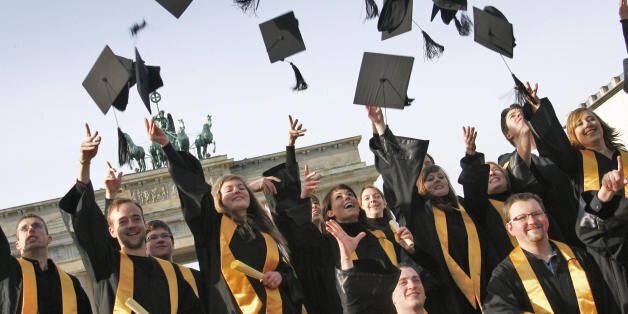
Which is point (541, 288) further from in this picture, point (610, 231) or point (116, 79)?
point (116, 79)

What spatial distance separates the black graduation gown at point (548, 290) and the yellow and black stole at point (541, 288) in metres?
0.02

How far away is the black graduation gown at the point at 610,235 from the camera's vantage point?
547cm

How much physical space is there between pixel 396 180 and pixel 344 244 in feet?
6.89

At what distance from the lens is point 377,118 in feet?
23.5

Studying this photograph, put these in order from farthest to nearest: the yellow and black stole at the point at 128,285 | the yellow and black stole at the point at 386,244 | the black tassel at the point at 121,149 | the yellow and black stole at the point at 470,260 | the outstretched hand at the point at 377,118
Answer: the outstretched hand at the point at 377,118 → the yellow and black stole at the point at 386,244 → the black tassel at the point at 121,149 → the yellow and black stole at the point at 470,260 → the yellow and black stole at the point at 128,285

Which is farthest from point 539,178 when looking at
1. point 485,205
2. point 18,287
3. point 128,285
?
point 18,287

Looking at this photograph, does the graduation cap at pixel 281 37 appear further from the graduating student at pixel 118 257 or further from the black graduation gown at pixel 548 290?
the black graduation gown at pixel 548 290

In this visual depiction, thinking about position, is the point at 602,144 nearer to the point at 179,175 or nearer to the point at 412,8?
the point at 412,8

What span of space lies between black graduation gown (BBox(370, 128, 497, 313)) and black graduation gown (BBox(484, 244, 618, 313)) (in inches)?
46.5

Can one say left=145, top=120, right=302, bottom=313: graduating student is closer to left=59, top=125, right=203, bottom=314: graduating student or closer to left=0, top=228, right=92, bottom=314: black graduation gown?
left=59, top=125, right=203, bottom=314: graduating student

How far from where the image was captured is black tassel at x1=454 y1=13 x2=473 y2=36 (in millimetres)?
7098

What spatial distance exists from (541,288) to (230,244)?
2208 millimetres

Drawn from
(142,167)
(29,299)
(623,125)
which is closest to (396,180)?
(29,299)

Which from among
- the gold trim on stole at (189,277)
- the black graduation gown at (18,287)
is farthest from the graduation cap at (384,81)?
the black graduation gown at (18,287)
